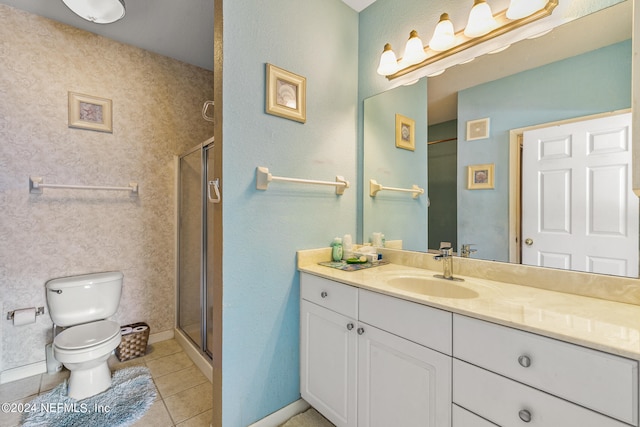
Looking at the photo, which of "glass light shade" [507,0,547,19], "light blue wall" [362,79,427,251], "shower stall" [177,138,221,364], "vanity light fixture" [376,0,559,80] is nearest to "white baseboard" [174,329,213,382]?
"shower stall" [177,138,221,364]

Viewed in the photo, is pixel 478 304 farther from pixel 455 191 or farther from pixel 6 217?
pixel 6 217

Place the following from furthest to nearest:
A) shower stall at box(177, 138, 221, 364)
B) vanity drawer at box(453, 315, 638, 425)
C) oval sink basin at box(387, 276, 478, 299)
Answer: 1. shower stall at box(177, 138, 221, 364)
2. oval sink basin at box(387, 276, 478, 299)
3. vanity drawer at box(453, 315, 638, 425)

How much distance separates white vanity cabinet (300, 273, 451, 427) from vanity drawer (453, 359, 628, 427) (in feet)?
0.18

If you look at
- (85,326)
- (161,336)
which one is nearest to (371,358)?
(85,326)

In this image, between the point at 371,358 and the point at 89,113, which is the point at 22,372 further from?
the point at 371,358

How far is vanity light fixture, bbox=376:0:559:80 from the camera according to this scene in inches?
45.7

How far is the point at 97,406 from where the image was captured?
160 cm

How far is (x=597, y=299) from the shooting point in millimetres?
994

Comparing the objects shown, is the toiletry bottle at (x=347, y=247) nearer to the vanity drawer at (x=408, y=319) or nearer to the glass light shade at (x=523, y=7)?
the vanity drawer at (x=408, y=319)

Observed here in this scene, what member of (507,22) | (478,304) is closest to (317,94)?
(507,22)

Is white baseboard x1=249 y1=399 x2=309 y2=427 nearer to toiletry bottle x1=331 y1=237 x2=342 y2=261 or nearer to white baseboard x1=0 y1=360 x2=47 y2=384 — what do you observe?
toiletry bottle x1=331 y1=237 x2=342 y2=261

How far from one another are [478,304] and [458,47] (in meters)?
1.27

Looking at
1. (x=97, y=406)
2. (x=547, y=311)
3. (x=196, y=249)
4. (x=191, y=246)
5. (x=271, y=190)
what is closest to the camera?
(x=547, y=311)

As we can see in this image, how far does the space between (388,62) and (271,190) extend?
40.9 inches
